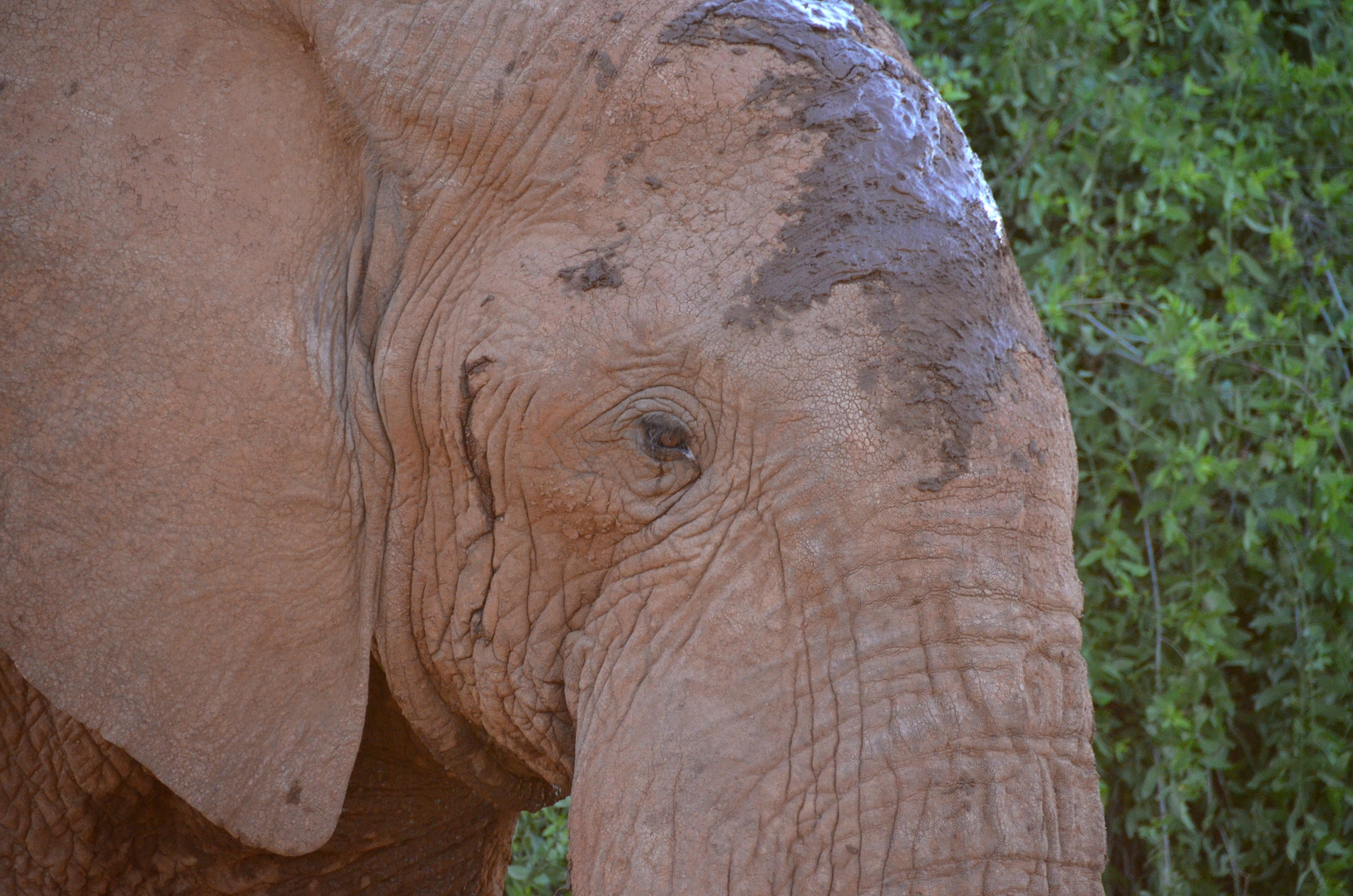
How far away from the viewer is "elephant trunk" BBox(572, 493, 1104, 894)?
61.1 inches

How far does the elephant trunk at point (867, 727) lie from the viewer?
155 cm

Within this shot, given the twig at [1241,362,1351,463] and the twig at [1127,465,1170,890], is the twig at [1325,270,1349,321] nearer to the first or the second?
the twig at [1241,362,1351,463]

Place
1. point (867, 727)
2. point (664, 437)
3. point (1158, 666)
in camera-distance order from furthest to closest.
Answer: point (1158, 666)
point (664, 437)
point (867, 727)

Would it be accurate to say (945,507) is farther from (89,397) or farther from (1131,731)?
(1131,731)

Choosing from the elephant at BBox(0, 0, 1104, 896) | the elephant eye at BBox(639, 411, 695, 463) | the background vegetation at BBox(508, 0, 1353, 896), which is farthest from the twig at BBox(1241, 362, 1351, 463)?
the elephant eye at BBox(639, 411, 695, 463)

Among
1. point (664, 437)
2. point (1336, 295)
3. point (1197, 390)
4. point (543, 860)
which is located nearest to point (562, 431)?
point (664, 437)

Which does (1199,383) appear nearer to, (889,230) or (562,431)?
(889,230)

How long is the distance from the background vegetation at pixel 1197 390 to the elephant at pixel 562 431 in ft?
6.04

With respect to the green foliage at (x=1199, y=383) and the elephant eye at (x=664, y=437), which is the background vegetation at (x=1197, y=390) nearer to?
the green foliage at (x=1199, y=383)

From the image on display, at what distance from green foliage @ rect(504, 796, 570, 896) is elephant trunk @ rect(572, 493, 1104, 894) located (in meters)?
1.91

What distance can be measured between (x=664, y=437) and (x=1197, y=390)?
96.6 inches

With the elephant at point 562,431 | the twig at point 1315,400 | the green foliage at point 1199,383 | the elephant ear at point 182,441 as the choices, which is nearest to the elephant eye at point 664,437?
the elephant at point 562,431

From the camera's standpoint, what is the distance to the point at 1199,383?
3.72 metres

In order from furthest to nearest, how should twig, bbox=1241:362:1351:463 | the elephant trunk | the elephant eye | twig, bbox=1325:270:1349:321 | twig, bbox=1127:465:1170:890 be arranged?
1. twig, bbox=1325:270:1349:321
2. twig, bbox=1241:362:1351:463
3. twig, bbox=1127:465:1170:890
4. the elephant eye
5. the elephant trunk
